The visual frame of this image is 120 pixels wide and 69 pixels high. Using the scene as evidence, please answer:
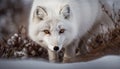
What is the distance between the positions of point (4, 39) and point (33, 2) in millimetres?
381

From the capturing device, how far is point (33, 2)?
4.87 m

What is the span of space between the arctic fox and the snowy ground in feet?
0.45

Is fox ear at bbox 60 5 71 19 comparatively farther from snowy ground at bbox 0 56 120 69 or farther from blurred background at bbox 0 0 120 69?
snowy ground at bbox 0 56 120 69

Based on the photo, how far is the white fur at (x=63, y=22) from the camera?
15.3 ft

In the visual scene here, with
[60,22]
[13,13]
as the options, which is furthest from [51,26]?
[13,13]

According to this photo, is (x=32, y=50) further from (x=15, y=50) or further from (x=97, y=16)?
(x=97, y=16)

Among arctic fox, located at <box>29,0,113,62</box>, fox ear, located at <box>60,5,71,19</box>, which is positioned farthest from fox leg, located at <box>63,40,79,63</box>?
fox ear, located at <box>60,5,71,19</box>

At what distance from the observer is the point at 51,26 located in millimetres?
4688

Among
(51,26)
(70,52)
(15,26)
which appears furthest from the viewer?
(70,52)

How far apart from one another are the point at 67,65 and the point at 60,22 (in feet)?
1.14

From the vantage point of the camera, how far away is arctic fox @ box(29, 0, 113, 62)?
4676 mm

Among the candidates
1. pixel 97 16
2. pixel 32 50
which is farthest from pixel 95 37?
pixel 32 50

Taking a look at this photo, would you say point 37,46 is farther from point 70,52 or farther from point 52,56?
point 70,52

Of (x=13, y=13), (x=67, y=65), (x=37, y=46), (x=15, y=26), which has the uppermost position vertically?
(x=13, y=13)
